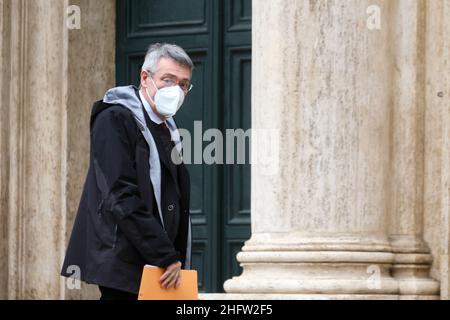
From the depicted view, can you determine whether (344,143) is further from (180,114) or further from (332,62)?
(180,114)

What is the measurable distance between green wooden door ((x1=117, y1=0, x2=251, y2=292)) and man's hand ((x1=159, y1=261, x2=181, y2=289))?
3785mm

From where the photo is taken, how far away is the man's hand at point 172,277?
6.93 metres

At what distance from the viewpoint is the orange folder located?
686 centimetres

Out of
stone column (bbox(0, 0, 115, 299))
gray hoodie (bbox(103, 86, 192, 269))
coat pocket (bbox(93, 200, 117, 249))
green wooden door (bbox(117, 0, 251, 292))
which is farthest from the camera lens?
stone column (bbox(0, 0, 115, 299))

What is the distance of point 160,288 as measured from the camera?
6.94 metres

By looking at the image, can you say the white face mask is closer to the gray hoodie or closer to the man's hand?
the gray hoodie

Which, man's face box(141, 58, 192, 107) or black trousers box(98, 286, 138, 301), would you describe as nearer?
black trousers box(98, 286, 138, 301)

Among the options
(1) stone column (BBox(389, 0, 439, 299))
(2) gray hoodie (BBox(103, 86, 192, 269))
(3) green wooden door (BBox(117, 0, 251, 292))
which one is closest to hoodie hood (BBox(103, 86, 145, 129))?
(2) gray hoodie (BBox(103, 86, 192, 269))

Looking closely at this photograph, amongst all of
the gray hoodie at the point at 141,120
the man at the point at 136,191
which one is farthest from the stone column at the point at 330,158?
the gray hoodie at the point at 141,120

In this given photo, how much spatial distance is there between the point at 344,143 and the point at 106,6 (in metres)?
3.10

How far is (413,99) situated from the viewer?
373 inches

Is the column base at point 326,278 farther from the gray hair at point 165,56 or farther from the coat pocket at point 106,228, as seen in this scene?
the coat pocket at point 106,228

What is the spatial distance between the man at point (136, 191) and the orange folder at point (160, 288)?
0.04 m
